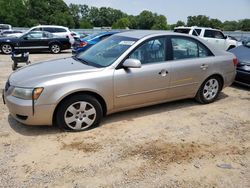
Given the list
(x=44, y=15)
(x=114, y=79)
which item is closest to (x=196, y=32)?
(x=114, y=79)

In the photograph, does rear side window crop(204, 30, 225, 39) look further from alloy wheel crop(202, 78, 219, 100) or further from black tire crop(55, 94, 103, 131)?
black tire crop(55, 94, 103, 131)

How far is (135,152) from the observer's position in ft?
11.7

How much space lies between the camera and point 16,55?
9.21 meters

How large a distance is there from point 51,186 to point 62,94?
1.39 meters

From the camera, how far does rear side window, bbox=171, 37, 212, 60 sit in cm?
A: 489

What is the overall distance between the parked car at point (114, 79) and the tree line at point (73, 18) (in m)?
50.2

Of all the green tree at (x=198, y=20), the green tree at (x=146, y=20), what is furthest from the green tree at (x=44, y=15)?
the green tree at (x=198, y=20)

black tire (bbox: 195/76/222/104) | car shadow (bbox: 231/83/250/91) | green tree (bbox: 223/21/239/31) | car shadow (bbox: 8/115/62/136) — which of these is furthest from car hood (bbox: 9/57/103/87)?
green tree (bbox: 223/21/239/31)

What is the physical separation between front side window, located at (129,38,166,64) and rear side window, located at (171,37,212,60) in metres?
0.25

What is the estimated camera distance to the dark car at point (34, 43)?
14.2 m

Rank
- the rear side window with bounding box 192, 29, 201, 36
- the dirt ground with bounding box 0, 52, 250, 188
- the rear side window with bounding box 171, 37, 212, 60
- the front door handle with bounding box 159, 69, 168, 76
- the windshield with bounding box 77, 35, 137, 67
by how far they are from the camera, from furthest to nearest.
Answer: the rear side window with bounding box 192, 29, 201, 36 < the rear side window with bounding box 171, 37, 212, 60 < the front door handle with bounding box 159, 69, 168, 76 < the windshield with bounding box 77, 35, 137, 67 < the dirt ground with bounding box 0, 52, 250, 188

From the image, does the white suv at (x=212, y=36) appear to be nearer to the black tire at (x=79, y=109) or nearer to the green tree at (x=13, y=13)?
the black tire at (x=79, y=109)

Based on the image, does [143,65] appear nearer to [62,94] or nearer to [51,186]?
[62,94]

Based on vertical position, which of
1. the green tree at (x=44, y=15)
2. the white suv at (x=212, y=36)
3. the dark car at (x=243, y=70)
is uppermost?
the green tree at (x=44, y=15)
